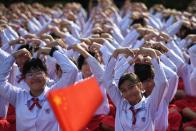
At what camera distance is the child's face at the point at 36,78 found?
12.9 feet

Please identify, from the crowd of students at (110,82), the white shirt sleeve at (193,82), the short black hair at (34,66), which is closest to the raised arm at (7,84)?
the crowd of students at (110,82)

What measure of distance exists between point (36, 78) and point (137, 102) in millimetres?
711

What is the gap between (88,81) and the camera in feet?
11.3

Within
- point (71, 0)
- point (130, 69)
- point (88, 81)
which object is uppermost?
point (88, 81)

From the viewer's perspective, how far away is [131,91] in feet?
12.3

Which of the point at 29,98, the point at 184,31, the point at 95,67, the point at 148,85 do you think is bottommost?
the point at 184,31

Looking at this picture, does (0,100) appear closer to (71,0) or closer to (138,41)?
(138,41)

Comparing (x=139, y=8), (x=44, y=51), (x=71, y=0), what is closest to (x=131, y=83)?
(x=44, y=51)

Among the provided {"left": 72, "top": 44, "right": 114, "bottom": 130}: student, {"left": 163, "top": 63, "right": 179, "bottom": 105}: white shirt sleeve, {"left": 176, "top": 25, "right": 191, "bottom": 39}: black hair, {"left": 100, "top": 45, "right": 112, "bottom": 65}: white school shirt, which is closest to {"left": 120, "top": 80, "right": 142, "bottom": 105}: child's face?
{"left": 163, "top": 63, "right": 179, "bottom": 105}: white shirt sleeve

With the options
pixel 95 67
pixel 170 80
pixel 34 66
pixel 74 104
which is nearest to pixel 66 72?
pixel 34 66

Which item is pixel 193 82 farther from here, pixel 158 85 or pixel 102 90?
pixel 158 85

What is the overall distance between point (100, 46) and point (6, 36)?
1.94 meters

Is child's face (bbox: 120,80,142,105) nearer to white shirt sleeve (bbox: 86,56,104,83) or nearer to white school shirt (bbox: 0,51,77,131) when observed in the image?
white school shirt (bbox: 0,51,77,131)

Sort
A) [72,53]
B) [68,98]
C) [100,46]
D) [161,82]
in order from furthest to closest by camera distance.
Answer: [72,53] → [100,46] → [161,82] → [68,98]
